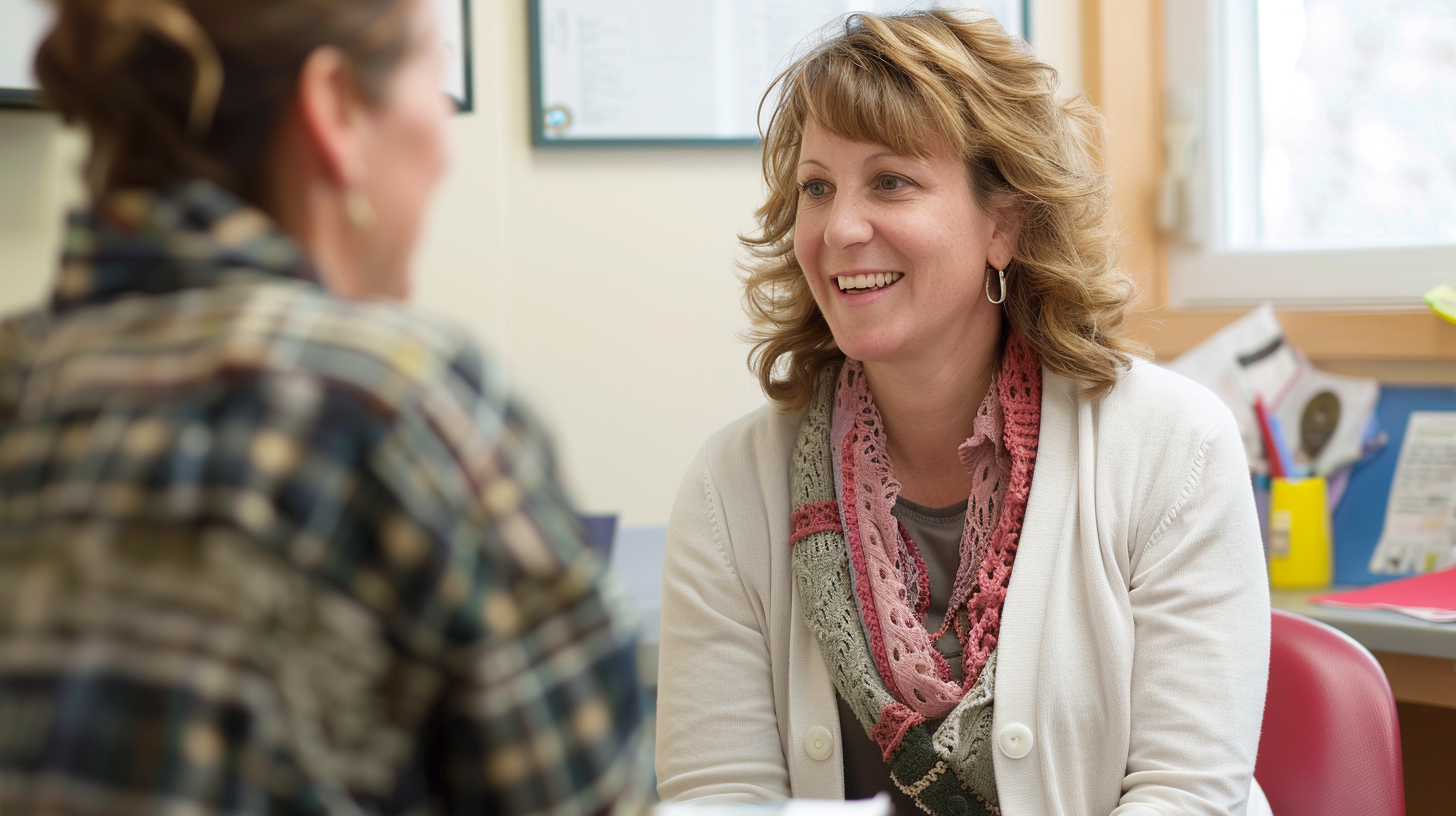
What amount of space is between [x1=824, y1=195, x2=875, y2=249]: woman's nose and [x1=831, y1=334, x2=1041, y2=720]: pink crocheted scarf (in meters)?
0.22

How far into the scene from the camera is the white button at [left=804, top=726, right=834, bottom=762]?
1.20m

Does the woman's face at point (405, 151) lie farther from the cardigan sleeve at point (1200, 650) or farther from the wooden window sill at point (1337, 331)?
the wooden window sill at point (1337, 331)

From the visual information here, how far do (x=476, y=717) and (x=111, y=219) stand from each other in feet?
0.64

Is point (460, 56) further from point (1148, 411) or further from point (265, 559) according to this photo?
point (265, 559)

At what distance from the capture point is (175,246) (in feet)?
1.21

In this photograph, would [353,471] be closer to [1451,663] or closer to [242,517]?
[242,517]

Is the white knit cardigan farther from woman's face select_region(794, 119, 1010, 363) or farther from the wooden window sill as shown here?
the wooden window sill

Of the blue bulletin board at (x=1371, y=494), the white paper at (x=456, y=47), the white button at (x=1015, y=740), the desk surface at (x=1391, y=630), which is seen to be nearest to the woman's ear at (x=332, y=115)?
the white button at (x=1015, y=740)

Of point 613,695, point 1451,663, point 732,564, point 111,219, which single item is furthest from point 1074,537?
point 111,219

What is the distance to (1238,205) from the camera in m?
2.26

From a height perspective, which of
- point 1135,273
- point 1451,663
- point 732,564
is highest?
point 1135,273

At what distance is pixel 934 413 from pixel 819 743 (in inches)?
15.4

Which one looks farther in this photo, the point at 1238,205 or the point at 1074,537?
the point at 1238,205

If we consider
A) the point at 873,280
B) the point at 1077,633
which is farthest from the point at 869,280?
the point at 1077,633
